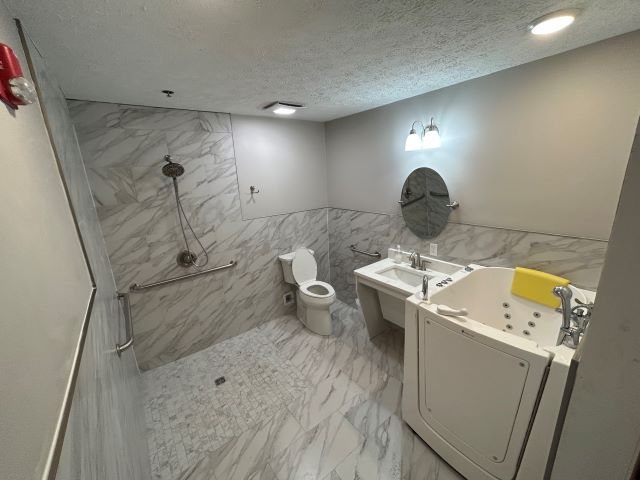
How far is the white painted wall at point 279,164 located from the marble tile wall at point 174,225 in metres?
0.11

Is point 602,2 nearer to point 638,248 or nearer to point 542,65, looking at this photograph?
point 542,65

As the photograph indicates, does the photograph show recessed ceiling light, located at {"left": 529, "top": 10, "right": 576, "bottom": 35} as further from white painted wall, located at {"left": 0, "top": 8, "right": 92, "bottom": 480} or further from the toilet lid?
the toilet lid

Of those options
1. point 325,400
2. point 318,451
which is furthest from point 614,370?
point 325,400

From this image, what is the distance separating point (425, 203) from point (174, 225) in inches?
86.8

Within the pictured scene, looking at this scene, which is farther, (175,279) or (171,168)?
(175,279)

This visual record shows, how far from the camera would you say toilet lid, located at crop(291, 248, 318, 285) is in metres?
2.80

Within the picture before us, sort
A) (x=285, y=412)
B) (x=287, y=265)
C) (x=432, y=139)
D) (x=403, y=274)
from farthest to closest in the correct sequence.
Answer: (x=287, y=265)
(x=403, y=274)
(x=432, y=139)
(x=285, y=412)

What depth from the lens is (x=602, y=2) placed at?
0.97 meters

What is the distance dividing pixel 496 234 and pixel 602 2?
1245 millimetres

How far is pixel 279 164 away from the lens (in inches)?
107

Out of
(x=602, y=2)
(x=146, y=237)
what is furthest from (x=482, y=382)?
(x=146, y=237)

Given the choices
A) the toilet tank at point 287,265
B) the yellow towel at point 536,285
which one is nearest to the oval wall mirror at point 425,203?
the yellow towel at point 536,285

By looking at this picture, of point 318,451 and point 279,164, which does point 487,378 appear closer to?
point 318,451

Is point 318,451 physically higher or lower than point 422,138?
lower
